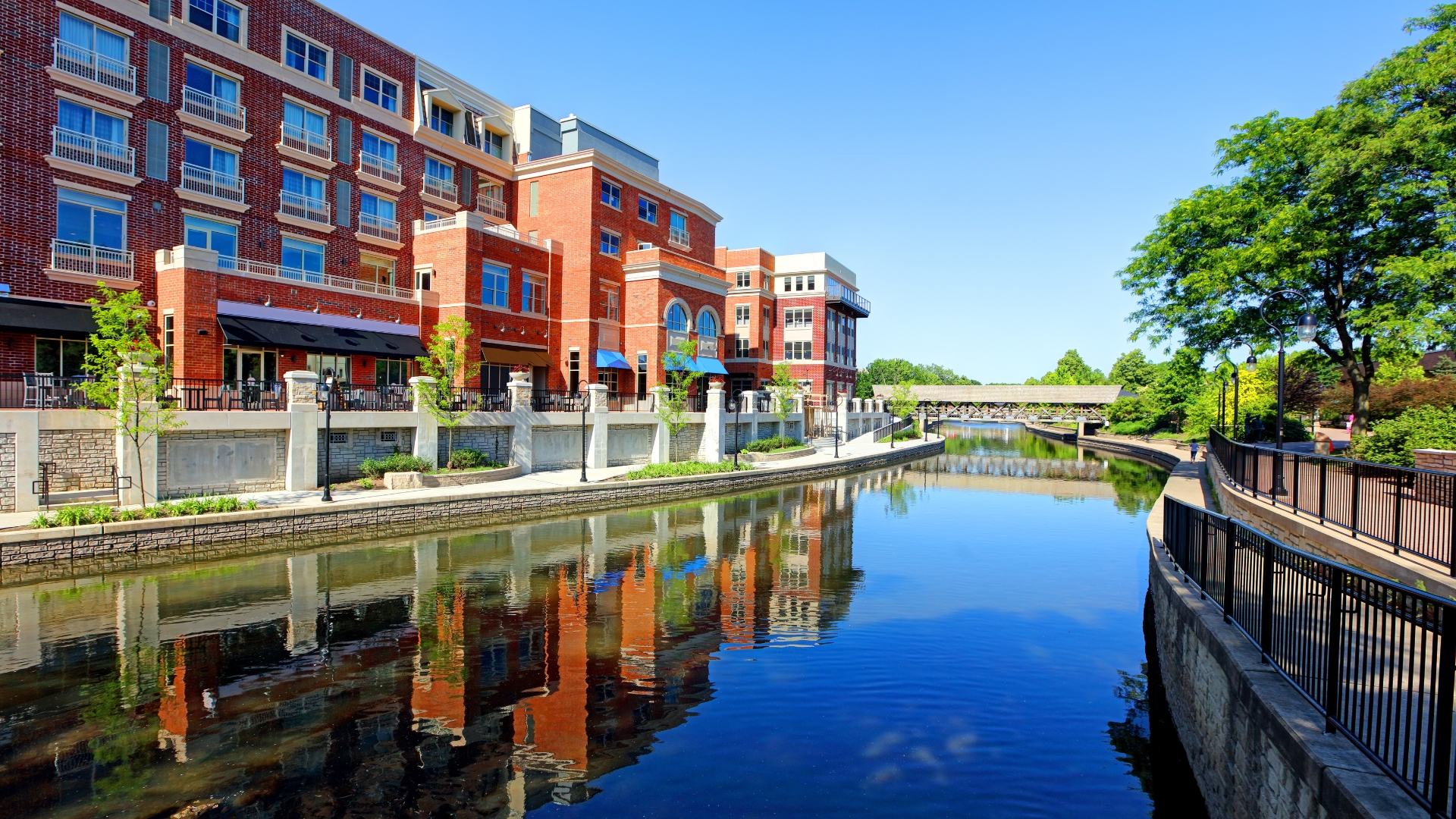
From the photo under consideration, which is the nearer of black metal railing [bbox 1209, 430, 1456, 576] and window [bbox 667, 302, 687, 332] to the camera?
black metal railing [bbox 1209, 430, 1456, 576]

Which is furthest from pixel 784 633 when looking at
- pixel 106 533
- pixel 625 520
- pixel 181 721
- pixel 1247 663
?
pixel 106 533

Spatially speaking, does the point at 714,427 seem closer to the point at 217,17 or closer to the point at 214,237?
the point at 214,237

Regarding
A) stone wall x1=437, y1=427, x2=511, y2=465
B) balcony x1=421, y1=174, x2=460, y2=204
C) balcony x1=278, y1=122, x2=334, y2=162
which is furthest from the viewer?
balcony x1=421, y1=174, x2=460, y2=204

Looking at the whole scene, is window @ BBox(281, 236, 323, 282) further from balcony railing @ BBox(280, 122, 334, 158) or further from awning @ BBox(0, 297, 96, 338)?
awning @ BBox(0, 297, 96, 338)

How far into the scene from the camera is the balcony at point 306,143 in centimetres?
2928

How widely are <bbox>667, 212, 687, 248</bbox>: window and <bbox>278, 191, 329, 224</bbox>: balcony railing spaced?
1975cm

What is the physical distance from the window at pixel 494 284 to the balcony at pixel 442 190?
16.9 feet

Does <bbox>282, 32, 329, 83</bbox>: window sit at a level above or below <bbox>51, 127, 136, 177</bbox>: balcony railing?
above

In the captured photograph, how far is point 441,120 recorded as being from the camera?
3644 cm

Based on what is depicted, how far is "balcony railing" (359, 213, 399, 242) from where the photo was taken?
106ft

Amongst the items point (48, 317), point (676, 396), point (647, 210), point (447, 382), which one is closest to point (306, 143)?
point (48, 317)

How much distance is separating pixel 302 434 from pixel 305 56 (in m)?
18.5

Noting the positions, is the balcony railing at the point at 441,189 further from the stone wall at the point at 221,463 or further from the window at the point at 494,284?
the stone wall at the point at 221,463

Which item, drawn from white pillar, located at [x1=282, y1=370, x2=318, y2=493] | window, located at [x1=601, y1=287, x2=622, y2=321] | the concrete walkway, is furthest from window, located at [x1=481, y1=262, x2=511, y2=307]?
white pillar, located at [x1=282, y1=370, x2=318, y2=493]
